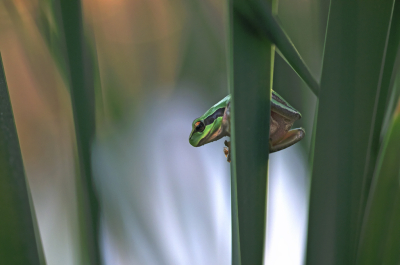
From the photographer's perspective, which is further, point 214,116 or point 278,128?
point 214,116

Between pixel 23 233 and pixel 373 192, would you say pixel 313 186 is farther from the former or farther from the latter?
pixel 23 233

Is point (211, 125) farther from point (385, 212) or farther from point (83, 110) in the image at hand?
point (385, 212)

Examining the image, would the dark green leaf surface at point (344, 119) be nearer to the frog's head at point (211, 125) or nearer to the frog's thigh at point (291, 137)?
the frog's thigh at point (291, 137)

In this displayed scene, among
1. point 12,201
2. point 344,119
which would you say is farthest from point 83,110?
point 344,119

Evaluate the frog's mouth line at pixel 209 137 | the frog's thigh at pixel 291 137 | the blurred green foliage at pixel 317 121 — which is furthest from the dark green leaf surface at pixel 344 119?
the frog's mouth line at pixel 209 137

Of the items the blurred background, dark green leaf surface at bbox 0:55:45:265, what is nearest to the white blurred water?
the blurred background

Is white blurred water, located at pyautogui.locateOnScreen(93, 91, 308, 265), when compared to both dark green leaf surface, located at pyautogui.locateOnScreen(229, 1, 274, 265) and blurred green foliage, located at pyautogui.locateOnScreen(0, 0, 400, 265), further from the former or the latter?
dark green leaf surface, located at pyautogui.locateOnScreen(229, 1, 274, 265)
